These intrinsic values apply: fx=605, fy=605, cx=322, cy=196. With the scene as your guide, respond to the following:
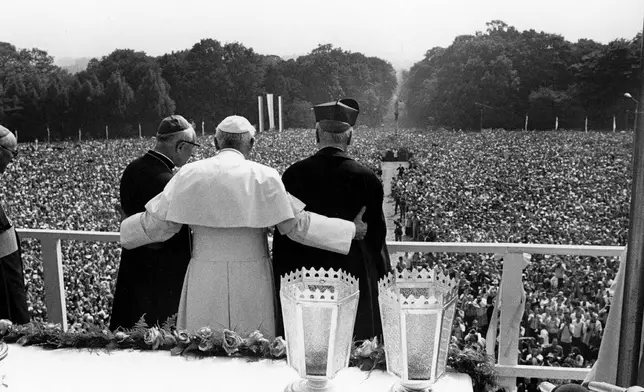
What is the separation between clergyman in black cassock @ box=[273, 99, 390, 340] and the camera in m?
2.81

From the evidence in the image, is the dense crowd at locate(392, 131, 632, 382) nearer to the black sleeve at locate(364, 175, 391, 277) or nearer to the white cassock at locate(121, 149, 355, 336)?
the black sleeve at locate(364, 175, 391, 277)

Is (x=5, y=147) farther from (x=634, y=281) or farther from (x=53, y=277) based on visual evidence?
(x=634, y=281)

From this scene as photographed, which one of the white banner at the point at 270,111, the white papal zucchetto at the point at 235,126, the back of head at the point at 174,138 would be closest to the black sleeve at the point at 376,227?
the white papal zucchetto at the point at 235,126

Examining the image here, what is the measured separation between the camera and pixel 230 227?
251 centimetres

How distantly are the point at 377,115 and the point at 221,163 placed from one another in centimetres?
268

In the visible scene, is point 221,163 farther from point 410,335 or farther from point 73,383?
point 410,335

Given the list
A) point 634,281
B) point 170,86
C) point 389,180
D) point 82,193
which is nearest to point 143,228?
point 634,281

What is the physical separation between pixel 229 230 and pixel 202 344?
896 mm

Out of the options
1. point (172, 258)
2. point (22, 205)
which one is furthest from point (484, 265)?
point (22, 205)

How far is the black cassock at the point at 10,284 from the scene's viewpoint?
2943 millimetres

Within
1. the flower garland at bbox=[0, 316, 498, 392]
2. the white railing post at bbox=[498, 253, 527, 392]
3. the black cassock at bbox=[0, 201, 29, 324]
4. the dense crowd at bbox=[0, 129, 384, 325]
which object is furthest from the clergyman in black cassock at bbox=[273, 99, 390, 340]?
the dense crowd at bbox=[0, 129, 384, 325]

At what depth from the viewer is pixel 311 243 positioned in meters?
2.53

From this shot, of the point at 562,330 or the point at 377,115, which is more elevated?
the point at 377,115

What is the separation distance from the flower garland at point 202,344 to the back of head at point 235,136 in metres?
1.03
